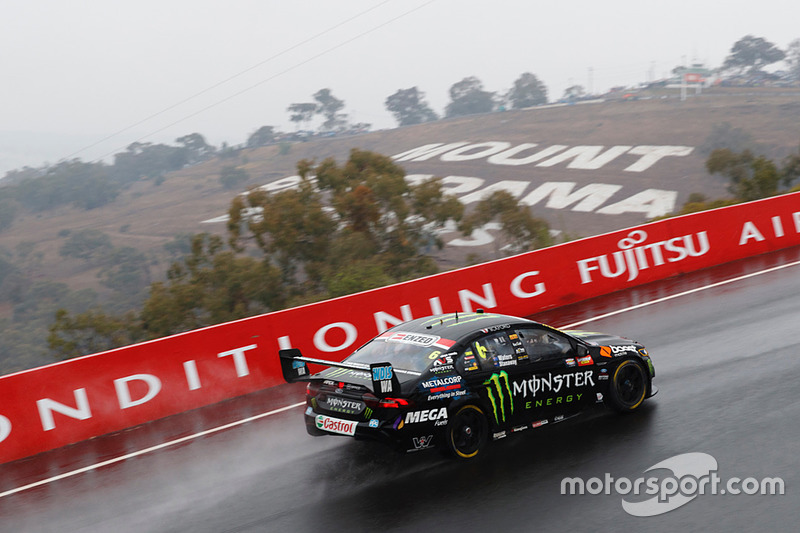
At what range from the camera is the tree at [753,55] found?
438 feet

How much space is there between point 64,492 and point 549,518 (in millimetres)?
5423

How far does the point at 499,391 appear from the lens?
801cm

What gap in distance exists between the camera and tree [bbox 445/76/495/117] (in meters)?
134

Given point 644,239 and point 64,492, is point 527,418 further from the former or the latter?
point 644,239

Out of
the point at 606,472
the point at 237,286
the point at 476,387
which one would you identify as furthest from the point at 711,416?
the point at 237,286

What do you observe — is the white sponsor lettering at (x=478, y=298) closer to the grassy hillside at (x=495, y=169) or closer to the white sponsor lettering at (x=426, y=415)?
the white sponsor lettering at (x=426, y=415)

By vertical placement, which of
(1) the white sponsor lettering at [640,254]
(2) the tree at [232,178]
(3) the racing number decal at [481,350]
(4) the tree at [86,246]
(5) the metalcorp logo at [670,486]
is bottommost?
(5) the metalcorp logo at [670,486]

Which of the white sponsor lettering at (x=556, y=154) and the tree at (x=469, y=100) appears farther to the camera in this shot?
the tree at (x=469, y=100)

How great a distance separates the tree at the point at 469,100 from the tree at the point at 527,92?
501cm

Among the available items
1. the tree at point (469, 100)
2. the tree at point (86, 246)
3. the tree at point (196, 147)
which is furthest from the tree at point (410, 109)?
the tree at point (86, 246)

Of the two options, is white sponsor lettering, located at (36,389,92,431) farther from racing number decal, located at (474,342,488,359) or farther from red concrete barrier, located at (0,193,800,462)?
racing number decal, located at (474,342,488,359)

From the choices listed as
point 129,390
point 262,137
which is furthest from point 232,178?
point 129,390

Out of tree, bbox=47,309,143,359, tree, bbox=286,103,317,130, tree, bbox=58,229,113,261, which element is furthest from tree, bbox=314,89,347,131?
tree, bbox=47,309,143,359

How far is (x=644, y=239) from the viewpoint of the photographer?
57.3ft
